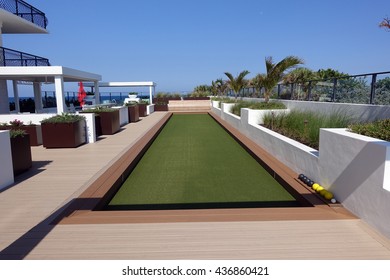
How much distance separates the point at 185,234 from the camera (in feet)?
9.52

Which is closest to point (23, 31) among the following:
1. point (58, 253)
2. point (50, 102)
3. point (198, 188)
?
point (50, 102)

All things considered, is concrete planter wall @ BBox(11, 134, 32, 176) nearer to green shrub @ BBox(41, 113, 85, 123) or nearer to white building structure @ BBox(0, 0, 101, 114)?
green shrub @ BBox(41, 113, 85, 123)

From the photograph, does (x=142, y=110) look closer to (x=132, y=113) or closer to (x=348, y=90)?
(x=132, y=113)

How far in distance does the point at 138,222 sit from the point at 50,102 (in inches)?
932

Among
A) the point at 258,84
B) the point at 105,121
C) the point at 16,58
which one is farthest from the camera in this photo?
the point at 16,58

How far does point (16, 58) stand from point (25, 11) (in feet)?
10.5

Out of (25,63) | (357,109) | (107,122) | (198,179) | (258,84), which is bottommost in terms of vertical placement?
(198,179)

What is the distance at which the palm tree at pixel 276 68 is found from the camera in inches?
401

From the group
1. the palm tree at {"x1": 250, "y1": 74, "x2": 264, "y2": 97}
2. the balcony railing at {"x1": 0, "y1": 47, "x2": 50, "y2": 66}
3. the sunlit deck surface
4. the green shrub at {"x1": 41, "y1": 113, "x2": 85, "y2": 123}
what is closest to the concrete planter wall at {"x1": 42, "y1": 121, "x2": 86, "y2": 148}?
the green shrub at {"x1": 41, "y1": 113, "x2": 85, "y2": 123}

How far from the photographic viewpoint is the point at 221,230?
2.96 meters

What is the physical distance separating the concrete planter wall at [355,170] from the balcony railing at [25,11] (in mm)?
15373

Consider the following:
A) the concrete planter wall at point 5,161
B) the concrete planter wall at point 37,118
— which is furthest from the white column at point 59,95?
the concrete planter wall at point 5,161

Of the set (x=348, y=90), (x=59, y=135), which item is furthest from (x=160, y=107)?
(x=348, y=90)

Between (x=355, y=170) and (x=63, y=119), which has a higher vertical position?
(x=63, y=119)
